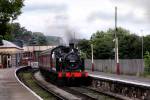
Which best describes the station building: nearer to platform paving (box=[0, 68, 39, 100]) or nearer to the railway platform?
platform paving (box=[0, 68, 39, 100])

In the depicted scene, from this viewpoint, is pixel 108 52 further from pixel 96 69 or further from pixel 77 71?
pixel 77 71

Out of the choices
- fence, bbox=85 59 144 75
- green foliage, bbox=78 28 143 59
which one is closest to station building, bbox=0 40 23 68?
green foliage, bbox=78 28 143 59

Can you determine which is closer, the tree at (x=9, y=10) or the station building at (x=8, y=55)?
the tree at (x=9, y=10)

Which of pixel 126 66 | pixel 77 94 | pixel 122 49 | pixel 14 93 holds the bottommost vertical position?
pixel 77 94

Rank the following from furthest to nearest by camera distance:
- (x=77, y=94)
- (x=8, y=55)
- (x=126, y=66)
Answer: (x=8, y=55) → (x=126, y=66) → (x=77, y=94)

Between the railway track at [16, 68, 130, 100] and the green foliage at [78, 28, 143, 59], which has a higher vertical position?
the green foliage at [78, 28, 143, 59]

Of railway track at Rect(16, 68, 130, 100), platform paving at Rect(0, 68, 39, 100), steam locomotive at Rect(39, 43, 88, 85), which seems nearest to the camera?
platform paving at Rect(0, 68, 39, 100)

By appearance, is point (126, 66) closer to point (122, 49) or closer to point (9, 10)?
point (9, 10)

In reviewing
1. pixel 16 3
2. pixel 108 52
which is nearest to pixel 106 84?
pixel 16 3

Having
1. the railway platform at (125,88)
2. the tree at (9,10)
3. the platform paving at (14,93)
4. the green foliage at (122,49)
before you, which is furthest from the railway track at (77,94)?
the green foliage at (122,49)


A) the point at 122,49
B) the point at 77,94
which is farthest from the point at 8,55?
the point at 77,94

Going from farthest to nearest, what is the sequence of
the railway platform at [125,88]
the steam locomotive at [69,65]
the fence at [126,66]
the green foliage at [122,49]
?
1. the green foliage at [122,49]
2. the fence at [126,66]
3. the steam locomotive at [69,65]
4. the railway platform at [125,88]

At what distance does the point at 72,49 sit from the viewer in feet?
116

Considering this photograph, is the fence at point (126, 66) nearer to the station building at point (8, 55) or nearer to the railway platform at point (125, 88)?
the railway platform at point (125, 88)
